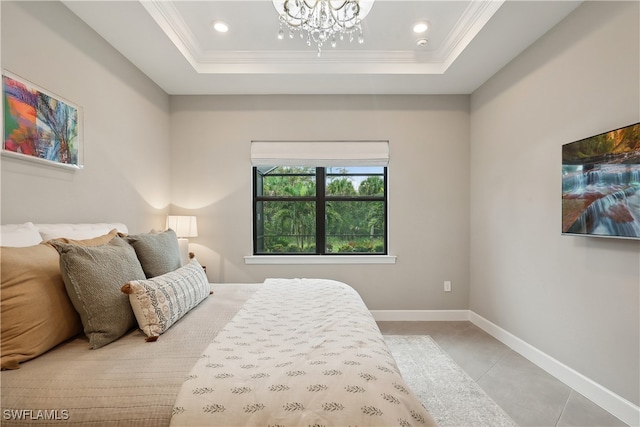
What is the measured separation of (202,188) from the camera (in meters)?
3.49

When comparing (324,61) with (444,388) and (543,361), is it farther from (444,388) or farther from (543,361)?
(543,361)

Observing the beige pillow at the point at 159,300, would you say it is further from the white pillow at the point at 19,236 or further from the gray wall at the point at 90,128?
the gray wall at the point at 90,128

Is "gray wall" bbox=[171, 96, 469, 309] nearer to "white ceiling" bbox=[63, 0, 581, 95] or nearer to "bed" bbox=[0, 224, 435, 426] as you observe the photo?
"white ceiling" bbox=[63, 0, 581, 95]

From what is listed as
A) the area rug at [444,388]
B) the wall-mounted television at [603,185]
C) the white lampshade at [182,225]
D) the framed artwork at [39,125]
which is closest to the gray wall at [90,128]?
the framed artwork at [39,125]

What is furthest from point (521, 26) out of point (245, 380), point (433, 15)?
point (245, 380)

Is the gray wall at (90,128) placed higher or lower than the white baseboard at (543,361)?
higher

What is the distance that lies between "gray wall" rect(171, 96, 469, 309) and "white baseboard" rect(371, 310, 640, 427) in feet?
0.34

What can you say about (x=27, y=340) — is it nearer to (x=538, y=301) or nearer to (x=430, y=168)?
(x=538, y=301)

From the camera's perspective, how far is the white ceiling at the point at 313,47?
86.1 inches

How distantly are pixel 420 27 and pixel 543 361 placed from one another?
2.91 metres

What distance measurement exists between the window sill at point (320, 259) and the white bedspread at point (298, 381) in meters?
2.08

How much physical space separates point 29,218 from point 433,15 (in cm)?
315

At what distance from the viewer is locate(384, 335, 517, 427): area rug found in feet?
5.82

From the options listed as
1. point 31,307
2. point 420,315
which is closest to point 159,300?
point 31,307
